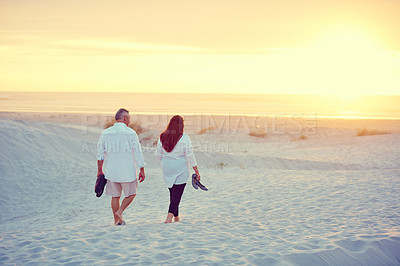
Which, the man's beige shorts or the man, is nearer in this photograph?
the man

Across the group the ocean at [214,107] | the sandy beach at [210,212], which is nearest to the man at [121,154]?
the sandy beach at [210,212]

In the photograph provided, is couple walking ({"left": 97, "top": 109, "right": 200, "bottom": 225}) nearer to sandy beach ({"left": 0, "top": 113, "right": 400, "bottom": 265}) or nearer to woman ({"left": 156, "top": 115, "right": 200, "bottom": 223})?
woman ({"left": 156, "top": 115, "right": 200, "bottom": 223})

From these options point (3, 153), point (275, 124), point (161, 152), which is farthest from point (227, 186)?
point (275, 124)

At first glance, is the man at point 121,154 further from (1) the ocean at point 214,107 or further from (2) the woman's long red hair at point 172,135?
(1) the ocean at point 214,107

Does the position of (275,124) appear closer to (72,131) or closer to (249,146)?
(249,146)

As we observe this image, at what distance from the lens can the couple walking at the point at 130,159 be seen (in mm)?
5984

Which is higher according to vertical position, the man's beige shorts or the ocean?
the ocean

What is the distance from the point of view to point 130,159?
6.02 metres

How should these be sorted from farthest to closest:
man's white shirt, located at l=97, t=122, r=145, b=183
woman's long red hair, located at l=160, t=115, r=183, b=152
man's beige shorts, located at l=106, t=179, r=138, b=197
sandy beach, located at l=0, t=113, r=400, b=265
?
woman's long red hair, located at l=160, t=115, r=183, b=152 < man's beige shorts, located at l=106, t=179, r=138, b=197 < man's white shirt, located at l=97, t=122, r=145, b=183 < sandy beach, located at l=0, t=113, r=400, b=265

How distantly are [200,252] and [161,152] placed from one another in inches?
77.6

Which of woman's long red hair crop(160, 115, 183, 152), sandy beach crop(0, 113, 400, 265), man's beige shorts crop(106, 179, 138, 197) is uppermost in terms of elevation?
woman's long red hair crop(160, 115, 183, 152)

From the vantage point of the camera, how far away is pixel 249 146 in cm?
2145

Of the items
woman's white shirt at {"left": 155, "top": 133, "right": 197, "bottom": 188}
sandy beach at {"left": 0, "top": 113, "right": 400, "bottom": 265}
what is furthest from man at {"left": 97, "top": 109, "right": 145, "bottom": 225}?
sandy beach at {"left": 0, "top": 113, "right": 400, "bottom": 265}

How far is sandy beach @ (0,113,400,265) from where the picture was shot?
16.3ft
